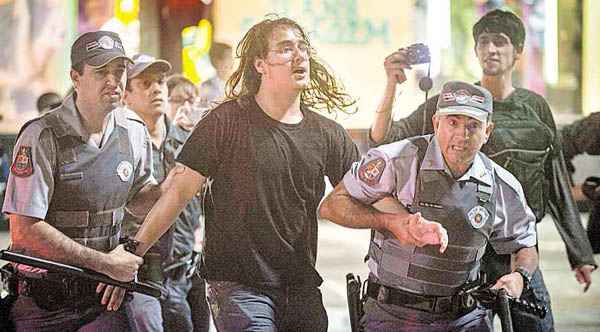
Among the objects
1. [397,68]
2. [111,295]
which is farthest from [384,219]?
[111,295]

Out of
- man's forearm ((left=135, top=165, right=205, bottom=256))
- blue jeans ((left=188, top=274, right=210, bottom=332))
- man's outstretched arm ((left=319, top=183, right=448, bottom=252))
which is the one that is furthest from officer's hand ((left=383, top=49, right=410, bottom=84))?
blue jeans ((left=188, top=274, right=210, bottom=332))

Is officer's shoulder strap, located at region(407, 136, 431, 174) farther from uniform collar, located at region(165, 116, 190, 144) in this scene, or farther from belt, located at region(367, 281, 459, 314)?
uniform collar, located at region(165, 116, 190, 144)

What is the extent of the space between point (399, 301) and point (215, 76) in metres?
1.55

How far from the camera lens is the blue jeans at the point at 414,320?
10.4 feet

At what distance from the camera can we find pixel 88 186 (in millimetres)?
3273

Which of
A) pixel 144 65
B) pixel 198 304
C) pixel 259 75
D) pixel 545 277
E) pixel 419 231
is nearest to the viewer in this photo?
pixel 419 231

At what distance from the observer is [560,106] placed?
298 inches

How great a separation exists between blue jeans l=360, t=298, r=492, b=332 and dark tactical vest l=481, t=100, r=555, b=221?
22.4 inches

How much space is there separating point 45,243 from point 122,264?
24 centimetres

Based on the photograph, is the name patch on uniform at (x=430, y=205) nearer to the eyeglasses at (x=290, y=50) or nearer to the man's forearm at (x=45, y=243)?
the eyeglasses at (x=290, y=50)

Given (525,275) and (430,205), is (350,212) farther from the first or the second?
(525,275)

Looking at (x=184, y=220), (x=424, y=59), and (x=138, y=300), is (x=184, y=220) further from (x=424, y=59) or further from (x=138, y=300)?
(x=424, y=59)

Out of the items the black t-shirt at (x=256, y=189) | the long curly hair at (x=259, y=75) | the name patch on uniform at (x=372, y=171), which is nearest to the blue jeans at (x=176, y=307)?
the black t-shirt at (x=256, y=189)

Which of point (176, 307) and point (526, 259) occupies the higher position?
point (526, 259)
